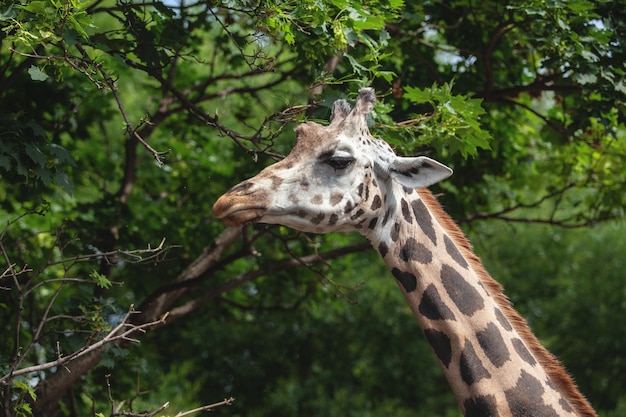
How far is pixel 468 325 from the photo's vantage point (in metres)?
4.21

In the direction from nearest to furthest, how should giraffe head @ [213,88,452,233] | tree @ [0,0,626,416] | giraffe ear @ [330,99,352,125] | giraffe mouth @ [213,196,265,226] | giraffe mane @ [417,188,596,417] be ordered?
giraffe mouth @ [213,196,265,226] → giraffe head @ [213,88,452,233] → giraffe mane @ [417,188,596,417] → giraffe ear @ [330,99,352,125] → tree @ [0,0,626,416]

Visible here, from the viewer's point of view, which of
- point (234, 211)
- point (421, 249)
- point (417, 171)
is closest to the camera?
point (234, 211)

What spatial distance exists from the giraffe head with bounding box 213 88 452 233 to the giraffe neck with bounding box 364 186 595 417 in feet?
0.50

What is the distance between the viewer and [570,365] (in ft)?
46.2

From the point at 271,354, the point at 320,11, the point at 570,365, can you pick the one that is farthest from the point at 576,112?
the point at 570,365

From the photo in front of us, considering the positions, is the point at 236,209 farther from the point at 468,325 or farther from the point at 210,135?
the point at 210,135

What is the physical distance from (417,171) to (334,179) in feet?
1.21

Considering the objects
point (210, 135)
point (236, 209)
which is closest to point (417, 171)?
point (236, 209)

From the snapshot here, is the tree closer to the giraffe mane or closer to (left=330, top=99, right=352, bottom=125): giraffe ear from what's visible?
(left=330, top=99, right=352, bottom=125): giraffe ear

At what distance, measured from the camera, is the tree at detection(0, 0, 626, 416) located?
15.6 feet

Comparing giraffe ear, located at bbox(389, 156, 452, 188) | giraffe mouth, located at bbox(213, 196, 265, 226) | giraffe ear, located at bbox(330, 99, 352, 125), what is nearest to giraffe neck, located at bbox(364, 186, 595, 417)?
giraffe ear, located at bbox(389, 156, 452, 188)

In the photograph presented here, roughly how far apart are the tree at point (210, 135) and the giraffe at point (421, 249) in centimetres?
62

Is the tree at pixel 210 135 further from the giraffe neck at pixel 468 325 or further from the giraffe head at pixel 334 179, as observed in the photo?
the giraffe neck at pixel 468 325

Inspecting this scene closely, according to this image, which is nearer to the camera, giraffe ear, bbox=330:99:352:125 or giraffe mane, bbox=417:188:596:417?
giraffe mane, bbox=417:188:596:417
